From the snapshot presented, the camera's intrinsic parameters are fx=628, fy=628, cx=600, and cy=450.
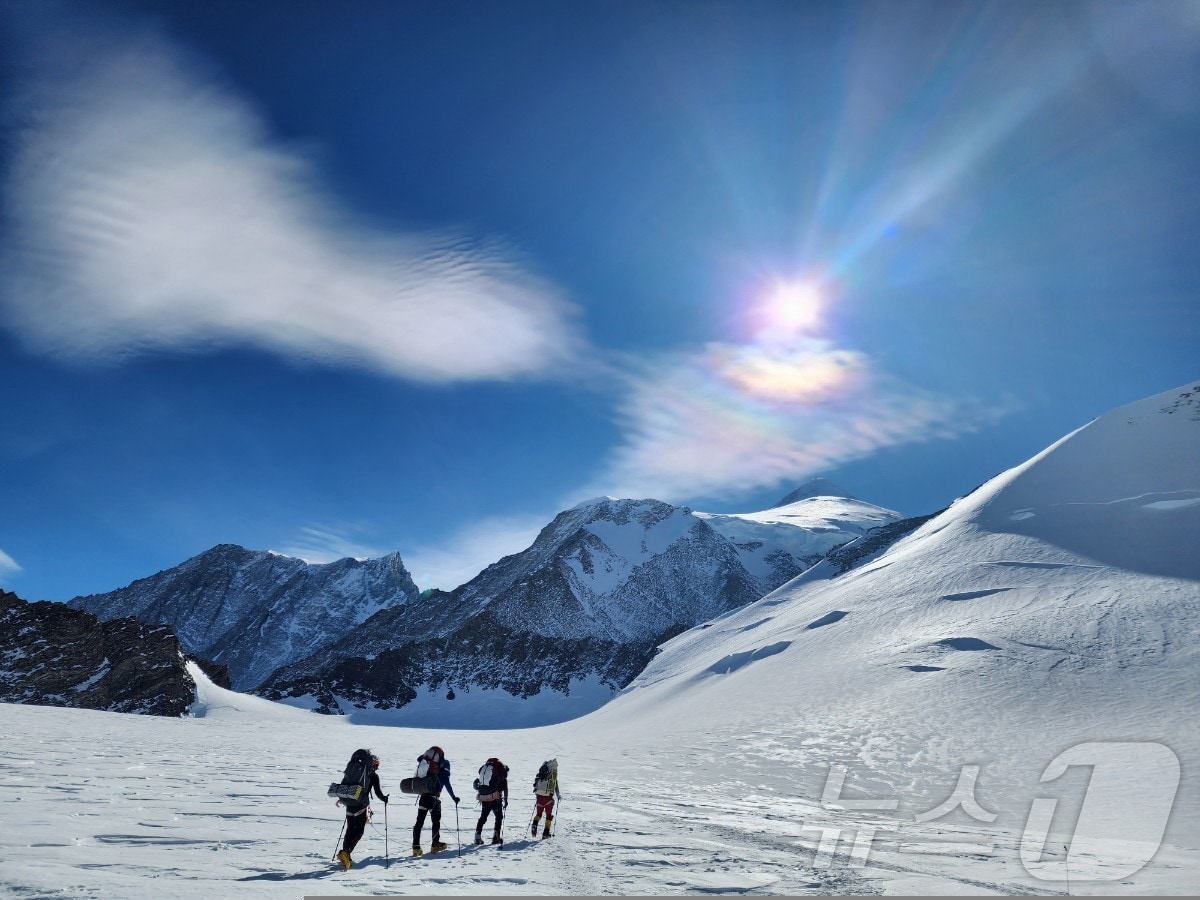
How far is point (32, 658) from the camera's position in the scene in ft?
281

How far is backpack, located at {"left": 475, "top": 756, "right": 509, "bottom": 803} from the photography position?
41.1 feet

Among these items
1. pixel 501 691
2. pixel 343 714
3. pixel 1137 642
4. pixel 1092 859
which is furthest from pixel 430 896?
pixel 501 691

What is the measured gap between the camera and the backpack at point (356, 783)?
10.0m

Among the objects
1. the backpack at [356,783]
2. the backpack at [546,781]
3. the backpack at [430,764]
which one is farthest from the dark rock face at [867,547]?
the backpack at [356,783]

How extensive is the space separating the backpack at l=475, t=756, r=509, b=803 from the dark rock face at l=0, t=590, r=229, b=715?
82231 mm

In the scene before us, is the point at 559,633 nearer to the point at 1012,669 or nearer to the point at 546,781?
the point at 1012,669

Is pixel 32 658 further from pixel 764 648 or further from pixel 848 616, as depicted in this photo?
pixel 848 616

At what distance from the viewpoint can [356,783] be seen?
10.2 meters

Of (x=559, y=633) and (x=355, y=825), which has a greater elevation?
(x=559, y=633)

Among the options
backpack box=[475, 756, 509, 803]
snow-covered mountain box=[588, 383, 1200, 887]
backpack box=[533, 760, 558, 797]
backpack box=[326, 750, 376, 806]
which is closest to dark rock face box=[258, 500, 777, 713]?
snow-covered mountain box=[588, 383, 1200, 887]

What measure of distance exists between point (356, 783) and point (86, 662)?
347ft

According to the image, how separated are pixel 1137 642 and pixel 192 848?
33.7 meters

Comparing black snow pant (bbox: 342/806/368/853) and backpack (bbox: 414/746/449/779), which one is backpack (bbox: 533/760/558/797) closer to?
backpack (bbox: 414/746/449/779)

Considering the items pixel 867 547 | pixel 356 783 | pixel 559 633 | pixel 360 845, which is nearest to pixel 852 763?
pixel 360 845
